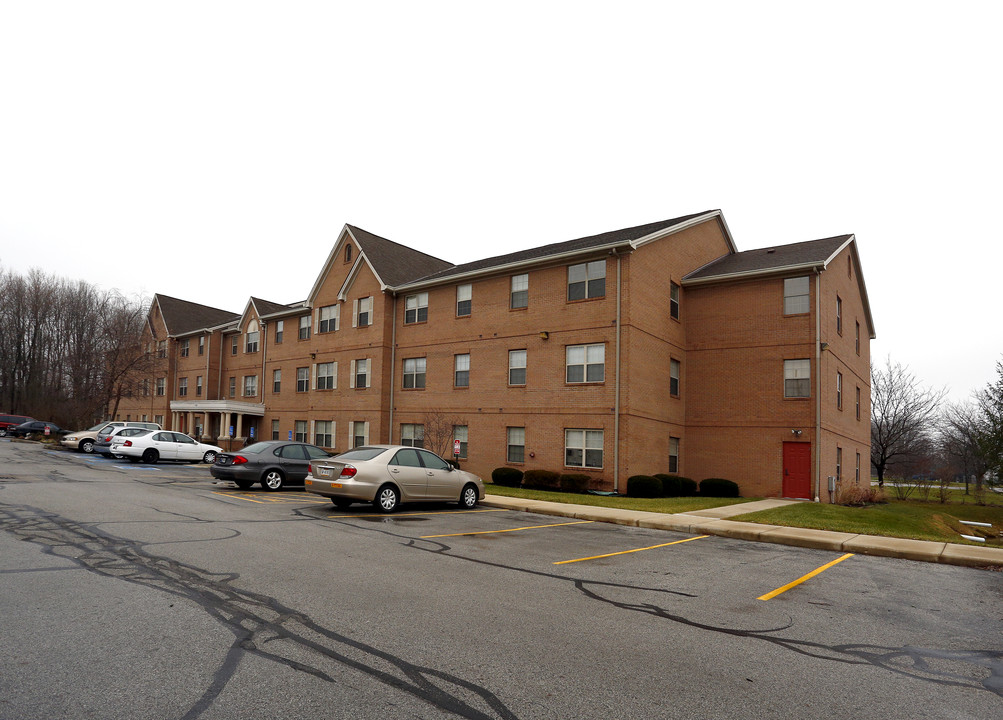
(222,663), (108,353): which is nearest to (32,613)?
(222,663)

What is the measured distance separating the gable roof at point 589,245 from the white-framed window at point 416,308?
2.52 ft

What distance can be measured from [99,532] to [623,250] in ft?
61.8

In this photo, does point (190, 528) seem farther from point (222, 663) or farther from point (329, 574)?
point (222, 663)

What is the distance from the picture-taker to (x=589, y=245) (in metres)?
26.0

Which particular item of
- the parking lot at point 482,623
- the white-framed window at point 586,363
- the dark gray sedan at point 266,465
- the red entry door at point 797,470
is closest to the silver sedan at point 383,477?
the parking lot at point 482,623

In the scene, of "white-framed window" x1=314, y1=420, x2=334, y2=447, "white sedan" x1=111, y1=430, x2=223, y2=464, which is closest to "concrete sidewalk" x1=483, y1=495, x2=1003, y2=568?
"white-framed window" x1=314, y1=420, x2=334, y2=447

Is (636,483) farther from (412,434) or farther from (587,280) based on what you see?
(412,434)

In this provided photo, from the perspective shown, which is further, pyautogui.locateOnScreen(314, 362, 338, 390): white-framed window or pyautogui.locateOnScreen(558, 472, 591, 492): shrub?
pyautogui.locateOnScreen(314, 362, 338, 390): white-framed window

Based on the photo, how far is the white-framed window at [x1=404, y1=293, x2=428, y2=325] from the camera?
31.7 metres

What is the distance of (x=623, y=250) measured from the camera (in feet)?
79.2

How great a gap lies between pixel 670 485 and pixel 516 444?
20.8 ft

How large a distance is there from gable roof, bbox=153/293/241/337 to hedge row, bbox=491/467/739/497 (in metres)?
34.9

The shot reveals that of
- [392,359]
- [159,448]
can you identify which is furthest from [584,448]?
[159,448]

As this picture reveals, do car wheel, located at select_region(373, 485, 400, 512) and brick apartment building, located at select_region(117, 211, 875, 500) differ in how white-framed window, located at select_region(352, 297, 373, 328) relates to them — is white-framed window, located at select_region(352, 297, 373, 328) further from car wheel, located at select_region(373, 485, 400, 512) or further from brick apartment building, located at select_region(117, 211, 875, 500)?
car wheel, located at select_region(373, 485, 400, 512)
